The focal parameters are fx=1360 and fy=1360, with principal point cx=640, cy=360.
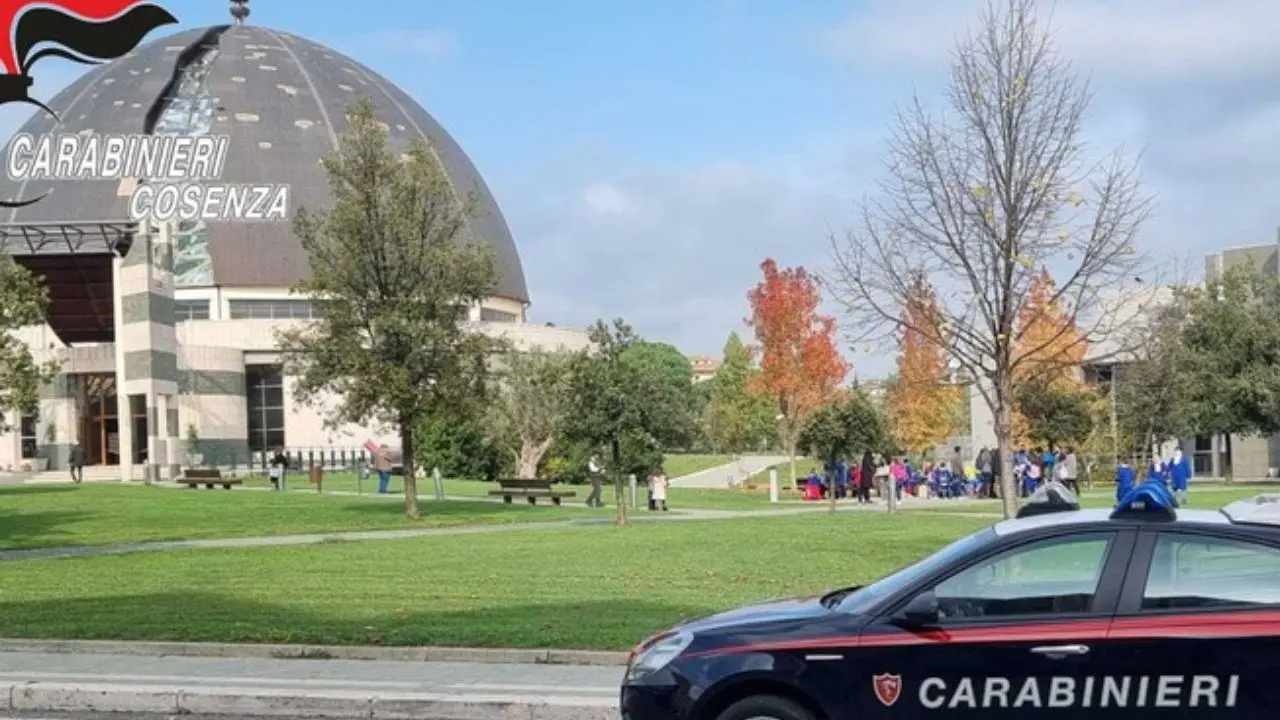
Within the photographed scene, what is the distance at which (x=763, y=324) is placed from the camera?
5816cm

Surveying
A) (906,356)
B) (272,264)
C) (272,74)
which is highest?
(272,74)

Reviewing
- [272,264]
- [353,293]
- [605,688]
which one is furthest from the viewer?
[272,264]

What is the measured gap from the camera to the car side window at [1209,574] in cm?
630

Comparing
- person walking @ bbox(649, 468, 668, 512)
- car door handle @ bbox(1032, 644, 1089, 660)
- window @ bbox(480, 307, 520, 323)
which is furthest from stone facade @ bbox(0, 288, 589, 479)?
car door handle @ bbox(1032, 644, 1089, 660)

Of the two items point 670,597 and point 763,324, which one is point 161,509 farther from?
point 763,324

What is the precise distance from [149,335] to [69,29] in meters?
24.7

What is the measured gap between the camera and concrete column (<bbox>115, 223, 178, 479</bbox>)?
172 ft

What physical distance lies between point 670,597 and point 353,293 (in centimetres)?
1691

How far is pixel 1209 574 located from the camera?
6379 mm

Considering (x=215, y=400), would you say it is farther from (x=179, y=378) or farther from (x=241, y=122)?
(x=241, y=122)

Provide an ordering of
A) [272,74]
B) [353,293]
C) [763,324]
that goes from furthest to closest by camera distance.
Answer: [272,74], [763,324], [353,293]

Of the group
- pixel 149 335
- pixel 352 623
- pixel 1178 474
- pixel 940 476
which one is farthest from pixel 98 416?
pixel 352 623

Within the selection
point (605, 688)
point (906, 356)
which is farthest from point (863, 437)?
point (605, 688)

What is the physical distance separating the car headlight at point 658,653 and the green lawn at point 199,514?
20.1 meters
